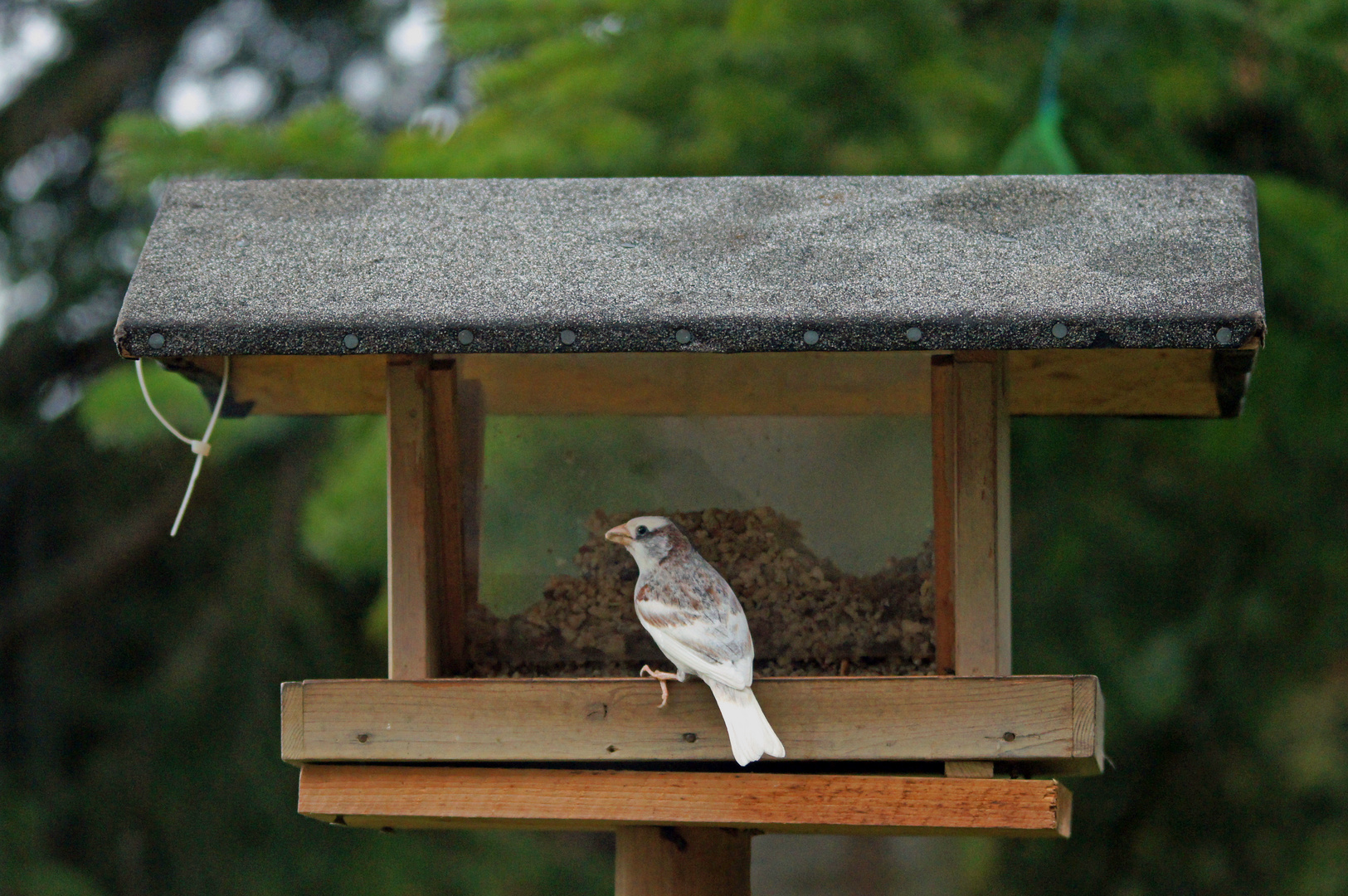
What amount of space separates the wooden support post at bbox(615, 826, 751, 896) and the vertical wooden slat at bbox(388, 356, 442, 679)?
47 cm

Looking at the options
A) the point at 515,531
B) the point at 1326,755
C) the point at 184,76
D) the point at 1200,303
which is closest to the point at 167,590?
the point at 184,76

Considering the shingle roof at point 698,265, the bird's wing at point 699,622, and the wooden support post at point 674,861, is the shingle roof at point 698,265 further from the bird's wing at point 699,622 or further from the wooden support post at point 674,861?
the wooden support post at point 674,861

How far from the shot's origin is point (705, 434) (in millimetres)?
2777

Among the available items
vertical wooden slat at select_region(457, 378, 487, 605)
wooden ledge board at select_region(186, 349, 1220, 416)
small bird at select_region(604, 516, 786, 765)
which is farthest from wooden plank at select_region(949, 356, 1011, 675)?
vertical wooden slat at select_region(457, 378, 487, 605)

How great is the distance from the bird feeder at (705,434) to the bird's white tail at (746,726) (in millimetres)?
62

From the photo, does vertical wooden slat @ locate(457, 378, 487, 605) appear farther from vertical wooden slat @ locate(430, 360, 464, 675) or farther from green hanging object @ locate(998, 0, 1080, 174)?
green hanging object @ locate(998, 0, 1080, 174)

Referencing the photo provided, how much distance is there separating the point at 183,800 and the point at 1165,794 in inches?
154

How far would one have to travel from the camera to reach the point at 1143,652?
225 inches

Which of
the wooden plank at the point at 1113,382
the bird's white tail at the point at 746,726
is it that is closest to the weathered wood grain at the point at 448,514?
the bird's white tail at the point at 746,726

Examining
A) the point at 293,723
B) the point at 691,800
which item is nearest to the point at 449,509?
the point at 293,723

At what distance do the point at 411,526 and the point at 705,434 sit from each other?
0.55 metres

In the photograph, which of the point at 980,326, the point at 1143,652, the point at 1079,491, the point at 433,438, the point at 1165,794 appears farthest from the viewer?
the point at 1165,794

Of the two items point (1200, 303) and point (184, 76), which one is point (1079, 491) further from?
point (184, 76)

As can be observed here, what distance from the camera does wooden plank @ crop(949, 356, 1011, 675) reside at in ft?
8.27
